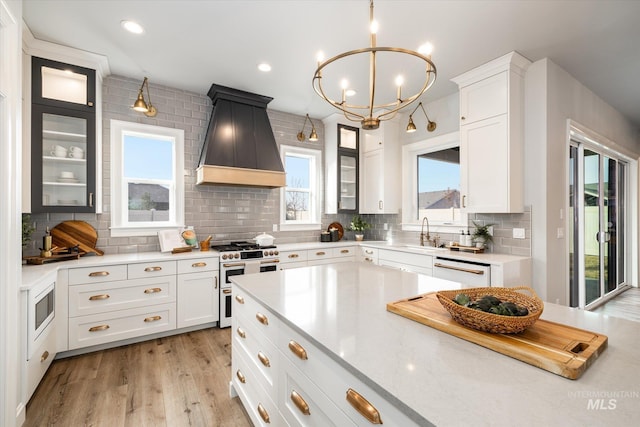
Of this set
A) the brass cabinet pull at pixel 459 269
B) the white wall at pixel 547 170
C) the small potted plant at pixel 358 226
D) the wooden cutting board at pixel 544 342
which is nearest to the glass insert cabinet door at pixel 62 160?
the wooden cutting board at pixel 544 342

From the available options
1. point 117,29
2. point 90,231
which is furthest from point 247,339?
point 117,29

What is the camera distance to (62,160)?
2.96 metres

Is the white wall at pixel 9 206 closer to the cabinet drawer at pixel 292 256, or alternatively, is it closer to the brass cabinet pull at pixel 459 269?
the cabinet drawer at pixel 292 256

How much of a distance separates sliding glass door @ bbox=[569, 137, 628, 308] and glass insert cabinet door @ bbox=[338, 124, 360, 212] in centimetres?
285

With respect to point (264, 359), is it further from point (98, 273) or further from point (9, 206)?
point (98, 273)

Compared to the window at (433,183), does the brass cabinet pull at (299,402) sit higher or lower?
lower

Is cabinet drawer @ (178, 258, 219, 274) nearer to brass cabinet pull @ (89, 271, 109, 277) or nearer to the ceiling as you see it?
brass cabinet pull @ (89, 271, 109, 277)

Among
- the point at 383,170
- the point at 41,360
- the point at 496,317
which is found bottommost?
the point at 41,360

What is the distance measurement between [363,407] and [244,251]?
299 cm

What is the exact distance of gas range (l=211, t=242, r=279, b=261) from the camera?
358cm

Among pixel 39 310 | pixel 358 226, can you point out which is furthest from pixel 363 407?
pixel 358 226

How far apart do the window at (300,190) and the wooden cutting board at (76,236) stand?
2.35 metres

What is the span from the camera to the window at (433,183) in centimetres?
416

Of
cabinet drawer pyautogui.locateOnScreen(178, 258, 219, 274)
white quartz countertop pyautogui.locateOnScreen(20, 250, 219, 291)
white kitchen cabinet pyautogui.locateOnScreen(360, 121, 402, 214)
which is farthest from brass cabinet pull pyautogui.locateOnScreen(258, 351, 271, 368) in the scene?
white kitchen cabinet pyautogui.locateOnScreen(360, 121, 402, 214)
